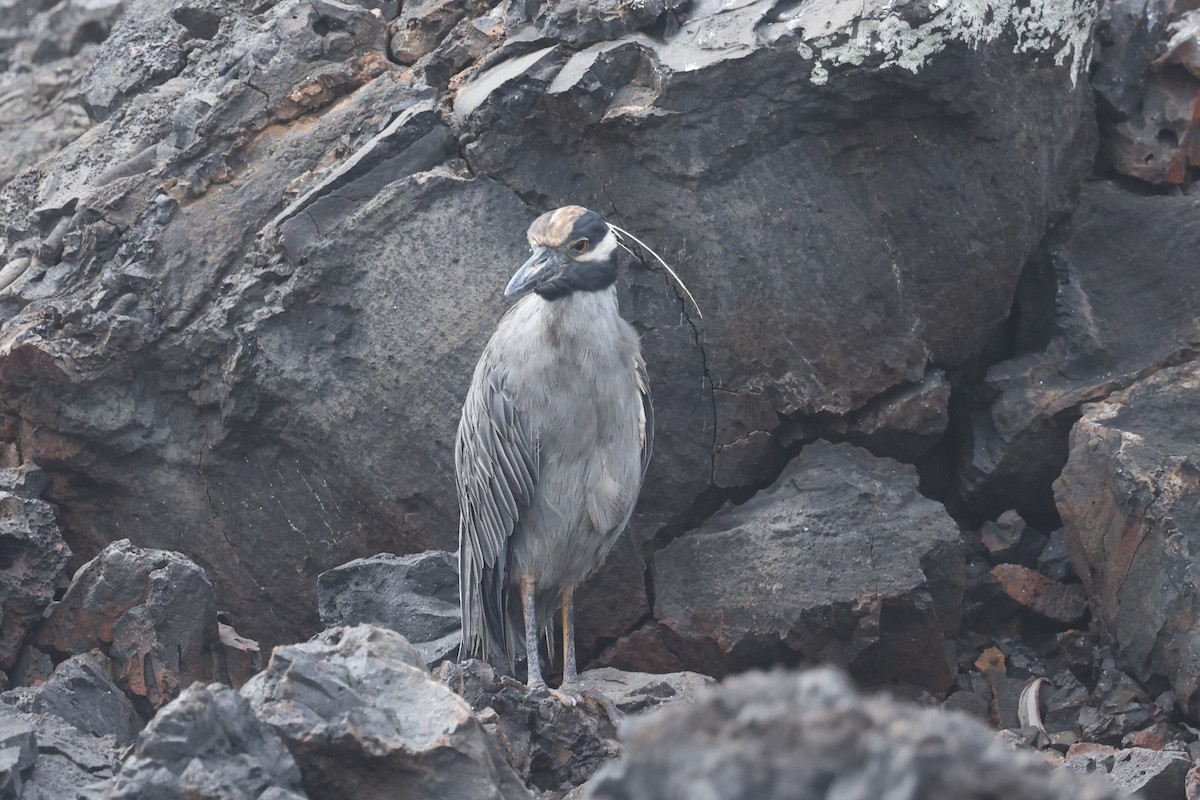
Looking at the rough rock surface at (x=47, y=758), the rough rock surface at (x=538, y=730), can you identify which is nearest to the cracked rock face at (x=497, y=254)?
the rough rock surface at (x=538, y=730)

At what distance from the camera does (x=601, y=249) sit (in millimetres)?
4938

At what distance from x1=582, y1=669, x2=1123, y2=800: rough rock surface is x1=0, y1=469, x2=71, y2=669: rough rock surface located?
3851 mm

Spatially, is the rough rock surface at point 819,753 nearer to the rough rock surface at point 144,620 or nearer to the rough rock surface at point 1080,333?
the rough rock surface at point 144,620

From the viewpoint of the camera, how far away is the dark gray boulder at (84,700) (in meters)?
4.28

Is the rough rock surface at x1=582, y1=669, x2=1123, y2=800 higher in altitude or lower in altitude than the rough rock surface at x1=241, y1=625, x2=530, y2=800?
higher

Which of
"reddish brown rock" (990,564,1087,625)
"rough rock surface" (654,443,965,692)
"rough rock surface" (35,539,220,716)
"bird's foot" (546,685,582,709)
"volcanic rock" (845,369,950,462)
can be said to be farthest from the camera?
"volcanic rock" (845,369,950,462)

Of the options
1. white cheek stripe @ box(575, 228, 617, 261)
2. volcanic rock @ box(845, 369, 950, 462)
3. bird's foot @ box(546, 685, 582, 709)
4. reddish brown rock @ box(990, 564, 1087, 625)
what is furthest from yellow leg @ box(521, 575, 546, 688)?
reddish brown rock @ box(990, 564, 1087, 625)

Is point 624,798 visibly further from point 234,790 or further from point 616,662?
point 616,662

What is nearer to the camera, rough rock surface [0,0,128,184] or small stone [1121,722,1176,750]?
small stone [1121,722,1176,750]

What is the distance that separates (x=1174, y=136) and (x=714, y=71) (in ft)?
6.94

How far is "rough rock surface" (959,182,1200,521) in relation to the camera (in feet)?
18.2

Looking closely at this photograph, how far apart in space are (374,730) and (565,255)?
2147 millimetres

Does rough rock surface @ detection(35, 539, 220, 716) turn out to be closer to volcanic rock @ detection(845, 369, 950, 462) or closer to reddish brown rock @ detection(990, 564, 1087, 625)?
volcanic rock @ detection(845, 369, 950, 462)

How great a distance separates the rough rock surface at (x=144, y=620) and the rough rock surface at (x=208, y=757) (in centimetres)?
183
